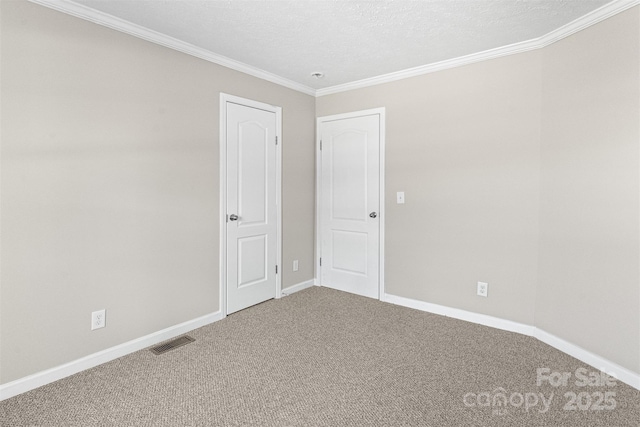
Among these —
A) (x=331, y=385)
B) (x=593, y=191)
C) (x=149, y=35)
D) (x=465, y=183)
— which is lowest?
(x=331, y=385)

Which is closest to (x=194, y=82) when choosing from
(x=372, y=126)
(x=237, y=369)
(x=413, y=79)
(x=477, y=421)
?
(x=372, y=126)

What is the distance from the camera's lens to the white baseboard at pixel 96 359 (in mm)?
2095

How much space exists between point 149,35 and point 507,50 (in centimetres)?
288

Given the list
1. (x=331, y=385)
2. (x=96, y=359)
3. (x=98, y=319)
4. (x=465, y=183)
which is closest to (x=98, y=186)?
(x=98, y=319)

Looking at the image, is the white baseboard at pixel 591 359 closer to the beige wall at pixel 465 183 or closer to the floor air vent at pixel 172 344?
the beige wall at pixel 465 183

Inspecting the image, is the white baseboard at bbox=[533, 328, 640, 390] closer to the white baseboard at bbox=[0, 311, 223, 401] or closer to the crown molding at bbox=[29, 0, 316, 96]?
the white baseboard at bbox=[0, 311, 223, 401]

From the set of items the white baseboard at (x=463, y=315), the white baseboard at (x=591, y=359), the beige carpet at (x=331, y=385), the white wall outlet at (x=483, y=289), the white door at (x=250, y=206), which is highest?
the white door at (x=250, y=206)

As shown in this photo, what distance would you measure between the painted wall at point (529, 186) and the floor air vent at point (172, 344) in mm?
2068

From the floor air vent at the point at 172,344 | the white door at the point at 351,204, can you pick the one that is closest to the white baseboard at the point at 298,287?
the white door at the point at 351,204

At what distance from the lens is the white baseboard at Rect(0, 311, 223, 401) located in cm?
209

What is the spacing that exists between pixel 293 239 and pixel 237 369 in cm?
188

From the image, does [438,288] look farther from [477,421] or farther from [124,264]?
[124,264]

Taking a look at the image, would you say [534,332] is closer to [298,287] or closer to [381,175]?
[381,175]

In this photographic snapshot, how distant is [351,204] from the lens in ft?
13.3
